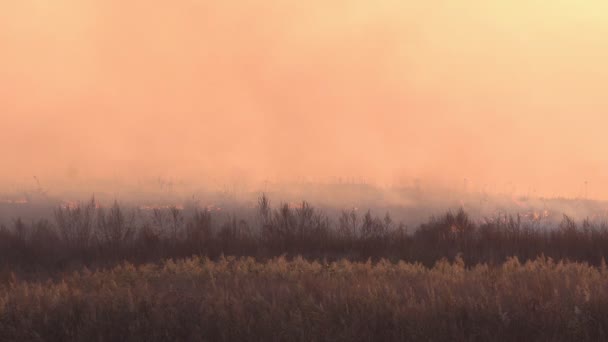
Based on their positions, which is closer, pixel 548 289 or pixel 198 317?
pixel 198 317

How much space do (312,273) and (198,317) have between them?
477 cm

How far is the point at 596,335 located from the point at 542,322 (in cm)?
63

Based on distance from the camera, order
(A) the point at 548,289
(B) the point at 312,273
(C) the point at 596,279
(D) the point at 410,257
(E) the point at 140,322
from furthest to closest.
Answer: (D) the point at 410,257 < (B) the point at 312,273 < (C) the point at 596,279 < (A) the point at 548,289 < (E) the point at 140,322

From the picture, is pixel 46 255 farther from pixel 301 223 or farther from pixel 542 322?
pixel 542 322

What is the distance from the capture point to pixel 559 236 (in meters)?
21.0

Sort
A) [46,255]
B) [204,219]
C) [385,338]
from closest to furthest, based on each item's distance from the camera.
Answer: [385,338] → [46,255] → [204,219]

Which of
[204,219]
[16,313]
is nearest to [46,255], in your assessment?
[204,219]

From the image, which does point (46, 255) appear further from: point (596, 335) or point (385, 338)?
point (596, 335)

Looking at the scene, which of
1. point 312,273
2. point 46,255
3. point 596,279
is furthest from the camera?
point 46,255

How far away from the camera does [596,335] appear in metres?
8.23

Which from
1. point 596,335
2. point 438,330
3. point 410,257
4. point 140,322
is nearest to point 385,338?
point 438,330

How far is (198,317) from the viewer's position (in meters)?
8.92

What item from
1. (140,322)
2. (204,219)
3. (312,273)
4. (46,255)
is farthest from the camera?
(204,219)

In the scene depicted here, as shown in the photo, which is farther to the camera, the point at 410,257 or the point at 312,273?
the point at 410,257
